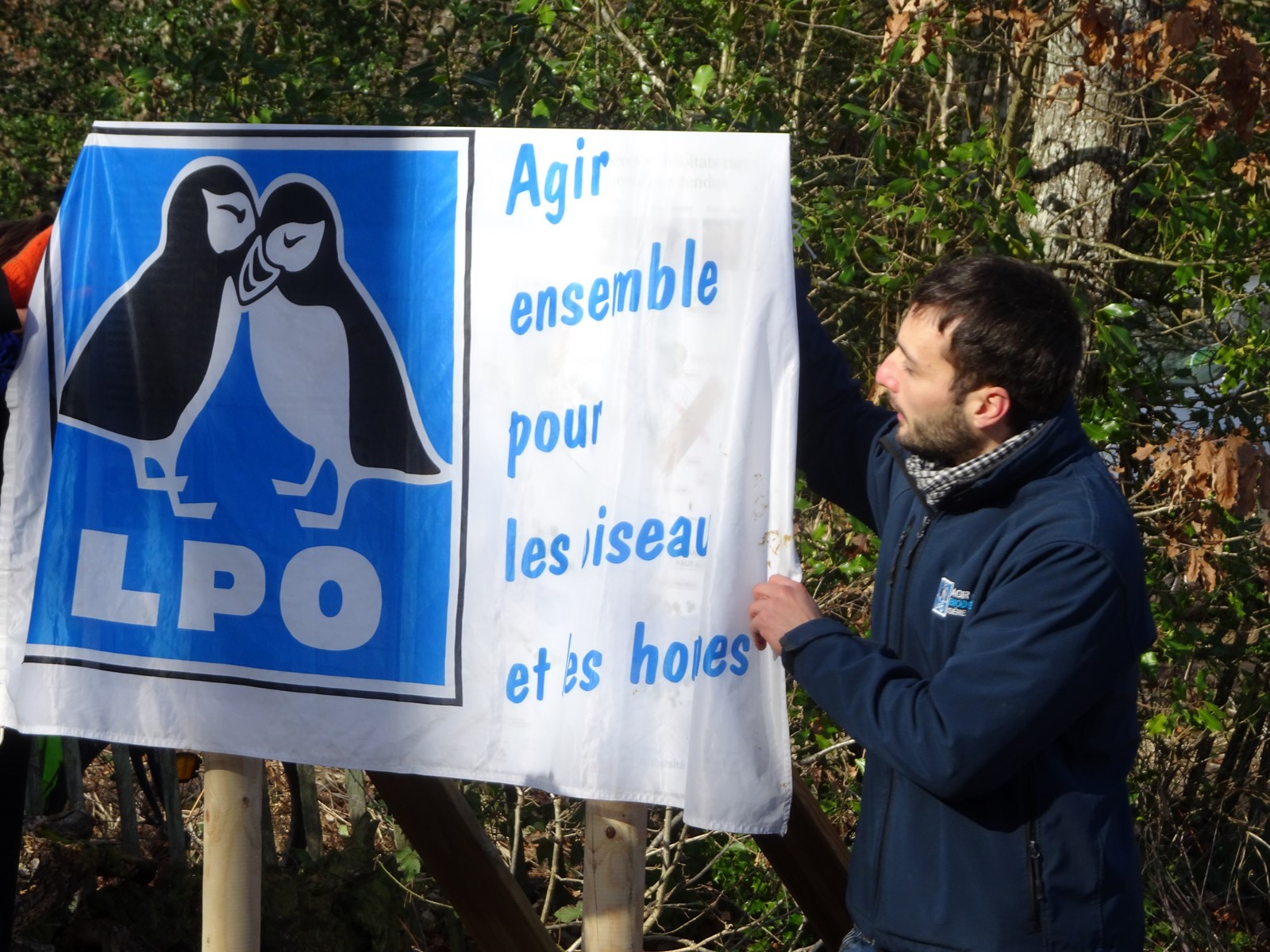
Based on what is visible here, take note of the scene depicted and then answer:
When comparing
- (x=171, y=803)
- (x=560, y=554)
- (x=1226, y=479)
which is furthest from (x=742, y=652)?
(x=171, y=803)

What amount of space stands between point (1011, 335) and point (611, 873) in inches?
43.3

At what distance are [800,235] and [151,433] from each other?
69.1 inches

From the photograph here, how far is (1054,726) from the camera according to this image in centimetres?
168

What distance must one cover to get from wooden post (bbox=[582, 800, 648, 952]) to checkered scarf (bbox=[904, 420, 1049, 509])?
744 millimetres

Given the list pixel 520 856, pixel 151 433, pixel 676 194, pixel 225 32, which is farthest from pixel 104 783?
pixel 676 194

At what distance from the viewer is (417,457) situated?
7.12 feet

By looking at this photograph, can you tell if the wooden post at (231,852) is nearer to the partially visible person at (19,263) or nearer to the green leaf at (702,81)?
the partially visible person at (19,263)

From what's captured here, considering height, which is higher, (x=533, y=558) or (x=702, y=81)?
(x=702, y=81)

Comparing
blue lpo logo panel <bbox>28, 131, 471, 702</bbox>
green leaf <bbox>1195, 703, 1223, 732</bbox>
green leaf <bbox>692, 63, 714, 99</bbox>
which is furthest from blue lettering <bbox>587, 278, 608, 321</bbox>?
green leaf <bbox>1195, 703, 1223, 732</bbox>

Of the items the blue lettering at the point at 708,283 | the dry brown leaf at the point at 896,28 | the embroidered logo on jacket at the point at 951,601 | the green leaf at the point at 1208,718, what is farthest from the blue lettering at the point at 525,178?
Result: the green leaf at the point at 1208,718

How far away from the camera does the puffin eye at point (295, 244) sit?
222 cm

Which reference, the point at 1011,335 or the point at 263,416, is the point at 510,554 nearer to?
the point at 263,416

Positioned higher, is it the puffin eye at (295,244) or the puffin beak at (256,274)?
the puffin eye at (295,244)

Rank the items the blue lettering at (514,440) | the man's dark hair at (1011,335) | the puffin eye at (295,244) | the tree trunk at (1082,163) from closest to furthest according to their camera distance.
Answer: the man's dark hair at (1011,335) → the blue lettering at (514,440) → the puffin eye at (295,244) → the tree trunk at (1082,163)
